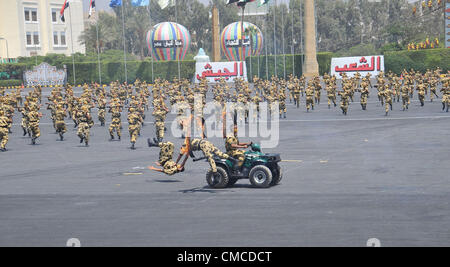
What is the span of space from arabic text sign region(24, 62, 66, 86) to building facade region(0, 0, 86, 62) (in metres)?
18.6

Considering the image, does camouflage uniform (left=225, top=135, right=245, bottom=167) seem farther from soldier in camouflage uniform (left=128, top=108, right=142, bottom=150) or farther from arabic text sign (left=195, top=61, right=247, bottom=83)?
arabic text sign (left=195, top=61, right=247, bottom=83)

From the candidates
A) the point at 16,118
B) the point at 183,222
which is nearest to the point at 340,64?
the point at 16,118

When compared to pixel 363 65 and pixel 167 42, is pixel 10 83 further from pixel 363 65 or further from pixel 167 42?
pixel 363 65

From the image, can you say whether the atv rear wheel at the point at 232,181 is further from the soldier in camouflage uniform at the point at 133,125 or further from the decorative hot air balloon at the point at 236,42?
the decorative hot air balloon at the point at 236,42

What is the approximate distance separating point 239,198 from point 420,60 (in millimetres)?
63056

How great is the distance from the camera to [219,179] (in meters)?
15.9

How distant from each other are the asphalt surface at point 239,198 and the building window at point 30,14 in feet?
281

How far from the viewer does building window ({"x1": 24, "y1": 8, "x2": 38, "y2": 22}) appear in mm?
105875

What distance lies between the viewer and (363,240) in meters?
10.2

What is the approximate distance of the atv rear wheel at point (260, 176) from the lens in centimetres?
1567

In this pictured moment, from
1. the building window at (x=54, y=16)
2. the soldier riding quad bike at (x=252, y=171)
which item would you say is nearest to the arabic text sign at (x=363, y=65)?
the soldier riding quad bike at (x=252, y=171)

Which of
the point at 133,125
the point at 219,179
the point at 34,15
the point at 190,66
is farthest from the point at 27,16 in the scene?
the point at 219,179
